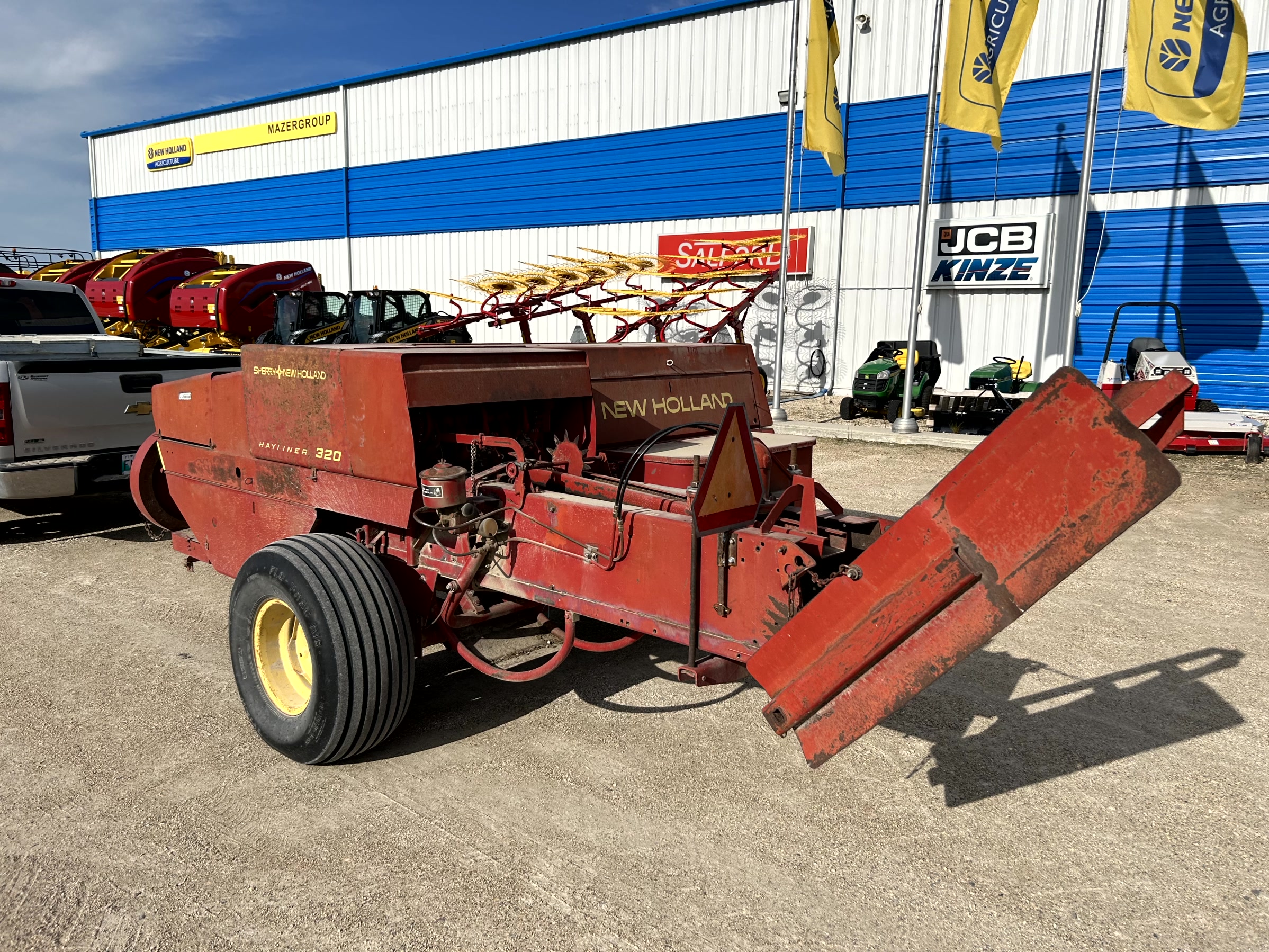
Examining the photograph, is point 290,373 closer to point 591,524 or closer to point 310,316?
point 591,524

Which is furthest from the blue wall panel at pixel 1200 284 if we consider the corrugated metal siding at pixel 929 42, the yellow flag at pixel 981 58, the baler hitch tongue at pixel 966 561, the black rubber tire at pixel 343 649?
the black rubber tire at pixel 343 649

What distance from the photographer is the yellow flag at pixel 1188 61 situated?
1112cm

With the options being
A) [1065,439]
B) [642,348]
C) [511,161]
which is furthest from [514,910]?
[511,161]

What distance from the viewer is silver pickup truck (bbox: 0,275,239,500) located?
595 cm

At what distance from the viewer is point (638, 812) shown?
10.1 ft

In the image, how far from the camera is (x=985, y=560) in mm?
2307

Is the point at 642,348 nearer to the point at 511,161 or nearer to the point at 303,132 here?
the point at 511,161

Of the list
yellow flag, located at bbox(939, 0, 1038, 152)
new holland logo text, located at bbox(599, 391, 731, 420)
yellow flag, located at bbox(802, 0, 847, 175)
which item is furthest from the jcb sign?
new holland logo text, located at bbox(599, 391, 731, 420)

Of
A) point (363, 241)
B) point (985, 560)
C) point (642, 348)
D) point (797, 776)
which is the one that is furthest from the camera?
point (363, 241)

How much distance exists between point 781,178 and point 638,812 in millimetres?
17097

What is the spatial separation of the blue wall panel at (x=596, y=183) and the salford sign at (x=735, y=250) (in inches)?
19.9

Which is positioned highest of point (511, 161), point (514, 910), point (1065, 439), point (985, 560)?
point (511, 161)

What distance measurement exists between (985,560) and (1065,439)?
1.20 feet

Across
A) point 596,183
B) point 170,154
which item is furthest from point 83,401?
point 170,154
